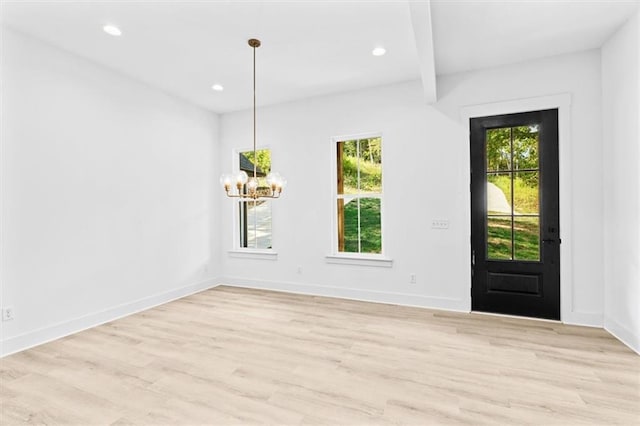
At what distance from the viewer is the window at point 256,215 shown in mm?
5359

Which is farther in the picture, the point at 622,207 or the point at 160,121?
the point at 160,121

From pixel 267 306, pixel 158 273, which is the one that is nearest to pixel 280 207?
pixel 267 306

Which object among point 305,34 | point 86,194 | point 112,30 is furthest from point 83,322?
point 305,34

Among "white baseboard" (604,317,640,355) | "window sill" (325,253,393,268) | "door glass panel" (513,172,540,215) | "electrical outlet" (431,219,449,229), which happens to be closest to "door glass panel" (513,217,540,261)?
"door glass panel" (513,172,540,215)

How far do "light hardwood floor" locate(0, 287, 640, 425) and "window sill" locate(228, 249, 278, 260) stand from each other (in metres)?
1.50

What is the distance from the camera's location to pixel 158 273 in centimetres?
443

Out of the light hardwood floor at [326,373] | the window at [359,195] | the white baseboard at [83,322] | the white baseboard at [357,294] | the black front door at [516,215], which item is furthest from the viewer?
the window at [359,195]

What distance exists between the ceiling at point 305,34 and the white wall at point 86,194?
395mm

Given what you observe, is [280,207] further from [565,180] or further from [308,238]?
[565,180]

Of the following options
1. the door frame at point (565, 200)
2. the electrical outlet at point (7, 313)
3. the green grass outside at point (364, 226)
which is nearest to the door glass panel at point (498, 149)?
the door frame at point (565, 200)

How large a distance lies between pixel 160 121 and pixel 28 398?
3365 millimetres

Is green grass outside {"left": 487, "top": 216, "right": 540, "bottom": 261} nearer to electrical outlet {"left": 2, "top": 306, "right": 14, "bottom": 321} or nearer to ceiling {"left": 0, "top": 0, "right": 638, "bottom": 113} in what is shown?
ceiling {"left": 0, "top": 0, "right": 638, "bottom": 113}

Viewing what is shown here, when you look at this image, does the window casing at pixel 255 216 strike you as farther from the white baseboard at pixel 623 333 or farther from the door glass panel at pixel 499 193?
the white baseboard at pixel 623 333

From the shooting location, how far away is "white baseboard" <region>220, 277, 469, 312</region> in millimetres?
4035
